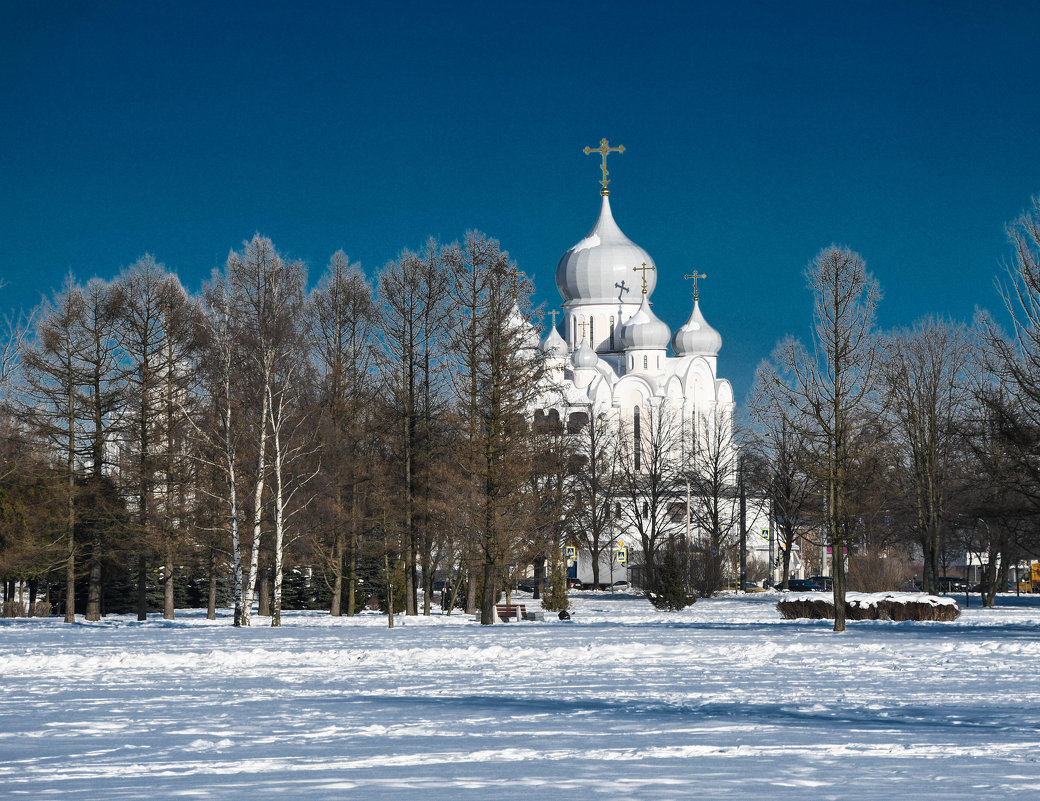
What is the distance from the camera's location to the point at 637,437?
76.0 m

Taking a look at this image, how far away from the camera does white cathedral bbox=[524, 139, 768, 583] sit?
82.1m

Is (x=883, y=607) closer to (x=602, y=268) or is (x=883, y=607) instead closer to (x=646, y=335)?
(x=646, y=335)

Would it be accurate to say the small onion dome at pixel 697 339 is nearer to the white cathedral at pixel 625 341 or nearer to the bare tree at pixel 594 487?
the white cathedral at pixel 625 341

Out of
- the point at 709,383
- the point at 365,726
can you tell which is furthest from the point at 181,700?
the point at 709,383

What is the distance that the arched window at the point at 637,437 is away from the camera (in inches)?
2793

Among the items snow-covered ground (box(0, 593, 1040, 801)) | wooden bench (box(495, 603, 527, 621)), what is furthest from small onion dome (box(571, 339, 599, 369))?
snow-covered ground (box(0, 593, 1040, 801))

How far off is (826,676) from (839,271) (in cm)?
1450

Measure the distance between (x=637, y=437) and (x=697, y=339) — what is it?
15997mm

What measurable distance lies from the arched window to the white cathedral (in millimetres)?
136

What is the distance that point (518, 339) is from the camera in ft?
98.0

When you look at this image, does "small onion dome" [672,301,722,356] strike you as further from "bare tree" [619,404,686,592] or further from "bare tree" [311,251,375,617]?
"bare tree" [311,251,375,617]

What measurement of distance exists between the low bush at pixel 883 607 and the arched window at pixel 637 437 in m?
35.3

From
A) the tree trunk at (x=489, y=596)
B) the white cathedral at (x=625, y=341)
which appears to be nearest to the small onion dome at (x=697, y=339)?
the white cathedral at (x=625, y=341)

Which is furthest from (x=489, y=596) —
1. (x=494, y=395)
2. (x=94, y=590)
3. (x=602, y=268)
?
(x=602, y=268)
